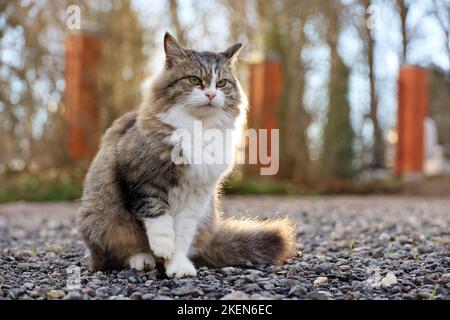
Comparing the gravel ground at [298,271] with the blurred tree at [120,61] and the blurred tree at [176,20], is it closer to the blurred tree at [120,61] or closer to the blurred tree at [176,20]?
the blurred tree at [120,61]

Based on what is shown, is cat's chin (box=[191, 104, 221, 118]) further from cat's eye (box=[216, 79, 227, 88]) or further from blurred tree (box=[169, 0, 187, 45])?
blurred tree (box=[169, 0, 187, 45])

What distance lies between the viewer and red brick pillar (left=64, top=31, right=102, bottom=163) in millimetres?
8805

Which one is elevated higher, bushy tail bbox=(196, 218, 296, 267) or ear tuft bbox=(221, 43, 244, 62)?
ear tuft bbox=(221, 43, 244, 62)

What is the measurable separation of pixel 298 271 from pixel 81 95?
661cm

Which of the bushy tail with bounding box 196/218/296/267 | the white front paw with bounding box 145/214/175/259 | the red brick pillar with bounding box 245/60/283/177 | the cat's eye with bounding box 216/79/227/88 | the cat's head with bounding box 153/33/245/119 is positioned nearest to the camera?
the white front paw with bounding box 145/214/175/259

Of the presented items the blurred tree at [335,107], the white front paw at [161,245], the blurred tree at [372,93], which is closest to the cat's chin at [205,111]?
the white front paw at [161,245]

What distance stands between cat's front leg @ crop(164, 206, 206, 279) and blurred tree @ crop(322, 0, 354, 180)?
8.26 m

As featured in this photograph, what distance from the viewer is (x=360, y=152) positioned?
11.7m

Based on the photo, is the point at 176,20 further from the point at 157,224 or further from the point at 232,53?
the point at 157,224

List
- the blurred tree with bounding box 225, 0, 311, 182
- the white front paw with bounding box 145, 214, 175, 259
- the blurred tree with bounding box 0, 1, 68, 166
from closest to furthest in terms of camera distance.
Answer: the white front paw with bounding box 145, 214, 175, 259 < the blurred tree with bounding box 0, 1, 68, 166 < the blurred tree with bounding box 225, 0, 311, 182

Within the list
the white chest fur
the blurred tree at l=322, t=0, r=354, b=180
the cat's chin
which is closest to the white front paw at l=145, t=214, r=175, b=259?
the white chest fur

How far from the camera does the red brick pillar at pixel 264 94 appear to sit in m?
10.3

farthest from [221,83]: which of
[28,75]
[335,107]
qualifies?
[335,107]

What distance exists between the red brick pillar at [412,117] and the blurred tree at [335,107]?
1.16 metres
